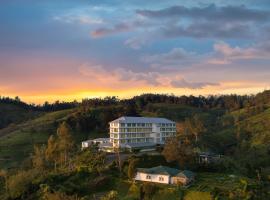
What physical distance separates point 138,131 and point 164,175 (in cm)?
3344

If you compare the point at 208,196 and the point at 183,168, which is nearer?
the point at 208,196

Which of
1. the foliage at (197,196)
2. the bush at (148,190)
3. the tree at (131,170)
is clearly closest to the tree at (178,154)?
the tree at (131,170)

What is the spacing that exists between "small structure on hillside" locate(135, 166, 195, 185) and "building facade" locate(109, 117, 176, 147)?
2392 cm

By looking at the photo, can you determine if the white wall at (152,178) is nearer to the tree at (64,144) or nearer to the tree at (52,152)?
the tree at (64,144)

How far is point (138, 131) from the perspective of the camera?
332 feet

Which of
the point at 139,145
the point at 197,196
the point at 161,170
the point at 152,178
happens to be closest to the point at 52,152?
the point at 139,145

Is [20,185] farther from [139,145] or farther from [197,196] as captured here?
[139,145]

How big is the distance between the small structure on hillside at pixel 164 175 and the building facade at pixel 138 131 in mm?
23916

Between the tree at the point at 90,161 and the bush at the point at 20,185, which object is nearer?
the bush at the point at 20,185

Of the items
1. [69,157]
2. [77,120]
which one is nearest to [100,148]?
[69,157]

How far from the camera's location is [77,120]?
141500mm

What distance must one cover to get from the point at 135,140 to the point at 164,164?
77.5ft

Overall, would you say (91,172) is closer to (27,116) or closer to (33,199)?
(33,199)

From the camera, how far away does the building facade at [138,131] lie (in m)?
97.4
